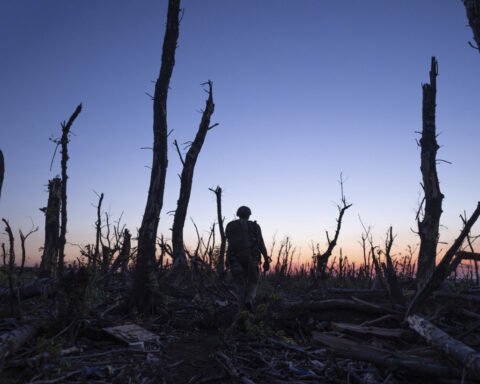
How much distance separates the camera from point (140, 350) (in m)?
4.88

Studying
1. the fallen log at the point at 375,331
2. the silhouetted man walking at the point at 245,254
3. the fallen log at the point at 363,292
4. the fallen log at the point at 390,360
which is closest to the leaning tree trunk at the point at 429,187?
the fallen log at the point at 363,292

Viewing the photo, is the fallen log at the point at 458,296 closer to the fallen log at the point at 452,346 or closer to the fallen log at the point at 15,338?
the fallen log at the point at 452,346

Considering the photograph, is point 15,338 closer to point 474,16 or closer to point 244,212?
point 244,212

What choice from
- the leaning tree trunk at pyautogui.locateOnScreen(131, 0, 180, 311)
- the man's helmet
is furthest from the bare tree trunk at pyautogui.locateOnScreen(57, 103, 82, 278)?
the man's helmet

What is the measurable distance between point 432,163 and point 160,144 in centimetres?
920

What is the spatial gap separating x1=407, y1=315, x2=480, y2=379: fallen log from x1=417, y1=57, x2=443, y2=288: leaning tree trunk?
19.1 feet

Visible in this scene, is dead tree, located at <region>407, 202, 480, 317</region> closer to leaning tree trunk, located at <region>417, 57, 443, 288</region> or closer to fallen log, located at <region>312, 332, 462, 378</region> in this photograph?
fallen log, located at <region>312, 332, 462, 378</region>

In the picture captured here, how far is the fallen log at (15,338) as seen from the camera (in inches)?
148

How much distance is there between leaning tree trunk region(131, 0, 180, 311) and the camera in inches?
284

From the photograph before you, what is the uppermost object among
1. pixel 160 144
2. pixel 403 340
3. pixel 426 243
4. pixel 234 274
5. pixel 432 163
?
pixel 432 163

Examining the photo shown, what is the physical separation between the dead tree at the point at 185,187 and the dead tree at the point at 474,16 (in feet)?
35.4

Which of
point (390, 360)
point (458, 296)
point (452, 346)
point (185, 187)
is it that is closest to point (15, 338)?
point (390, 360)

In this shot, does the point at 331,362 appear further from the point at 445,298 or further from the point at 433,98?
the point at 433,98

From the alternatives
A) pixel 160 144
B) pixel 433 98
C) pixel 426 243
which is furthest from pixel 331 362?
pixel 433 98
